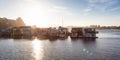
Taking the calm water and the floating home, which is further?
the floating home

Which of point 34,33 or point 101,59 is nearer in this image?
point 101,59

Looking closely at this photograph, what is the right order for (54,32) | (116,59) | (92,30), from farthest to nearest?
(54,32) → (92,30) → (116,59)

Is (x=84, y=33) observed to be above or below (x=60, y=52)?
above

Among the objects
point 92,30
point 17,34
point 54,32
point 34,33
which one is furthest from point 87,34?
point 17,34

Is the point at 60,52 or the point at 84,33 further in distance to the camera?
the point at 84,33

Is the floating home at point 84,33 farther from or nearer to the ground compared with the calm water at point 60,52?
farther from the ground

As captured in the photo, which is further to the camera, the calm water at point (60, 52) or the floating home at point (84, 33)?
the floating home at point (84, 33)

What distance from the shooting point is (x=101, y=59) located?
58.2 meters

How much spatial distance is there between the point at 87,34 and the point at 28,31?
7202 cm

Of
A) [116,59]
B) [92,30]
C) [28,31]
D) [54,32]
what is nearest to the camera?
[116,59]

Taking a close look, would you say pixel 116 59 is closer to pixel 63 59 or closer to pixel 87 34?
pixel 63 59

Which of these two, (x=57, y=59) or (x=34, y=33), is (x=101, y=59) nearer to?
(x=57, y=59)

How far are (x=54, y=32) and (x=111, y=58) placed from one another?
113432mm

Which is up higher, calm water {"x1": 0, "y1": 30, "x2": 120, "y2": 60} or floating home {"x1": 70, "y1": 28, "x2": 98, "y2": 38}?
floating home {"x1": 70, "y1": 28, "x2": 98, "y2": 38}
